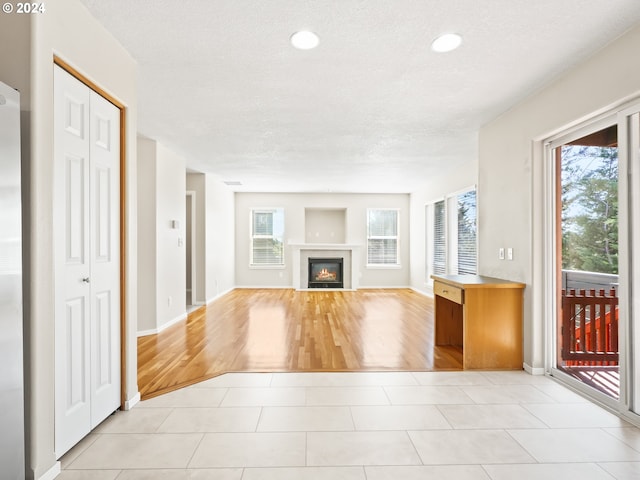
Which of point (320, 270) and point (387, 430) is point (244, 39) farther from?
point (320, 270)

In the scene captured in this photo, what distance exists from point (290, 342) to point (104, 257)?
2.45 m

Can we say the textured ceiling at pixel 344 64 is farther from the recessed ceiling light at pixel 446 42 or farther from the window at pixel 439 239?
the window at pixel 439 239

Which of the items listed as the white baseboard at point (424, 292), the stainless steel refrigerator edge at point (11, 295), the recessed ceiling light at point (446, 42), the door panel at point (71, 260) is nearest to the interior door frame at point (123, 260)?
the door panel at point (71, 260)

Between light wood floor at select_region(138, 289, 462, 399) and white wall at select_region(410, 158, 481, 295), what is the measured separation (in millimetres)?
1527

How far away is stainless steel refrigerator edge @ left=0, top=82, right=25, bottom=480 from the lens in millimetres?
1477

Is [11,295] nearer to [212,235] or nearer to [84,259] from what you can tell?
[84,259]

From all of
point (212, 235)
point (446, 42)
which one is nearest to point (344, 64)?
point (446, 42)

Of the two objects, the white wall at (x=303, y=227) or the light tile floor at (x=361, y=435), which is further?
the white wall at (x=303, y=227)

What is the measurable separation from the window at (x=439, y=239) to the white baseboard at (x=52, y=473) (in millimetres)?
6420

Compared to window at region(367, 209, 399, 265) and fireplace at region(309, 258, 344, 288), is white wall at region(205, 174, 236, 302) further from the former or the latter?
window at region(367, 209, 399, 265)

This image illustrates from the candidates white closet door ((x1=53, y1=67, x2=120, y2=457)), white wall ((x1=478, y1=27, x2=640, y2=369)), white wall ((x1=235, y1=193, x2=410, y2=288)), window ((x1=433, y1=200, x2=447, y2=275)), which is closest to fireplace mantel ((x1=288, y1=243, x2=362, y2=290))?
white wall ((x1=235, y1=193, x2=410, y2=288))

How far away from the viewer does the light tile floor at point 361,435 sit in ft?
→ 6.14

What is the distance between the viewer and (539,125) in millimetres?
3133

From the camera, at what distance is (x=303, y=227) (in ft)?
30.0
